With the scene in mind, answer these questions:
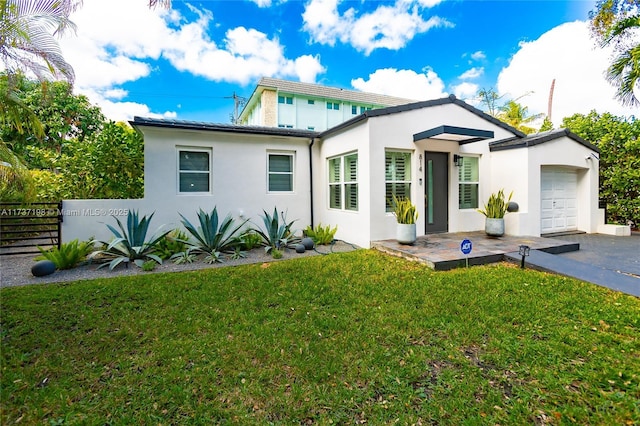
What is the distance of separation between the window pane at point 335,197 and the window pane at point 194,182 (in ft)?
12.8

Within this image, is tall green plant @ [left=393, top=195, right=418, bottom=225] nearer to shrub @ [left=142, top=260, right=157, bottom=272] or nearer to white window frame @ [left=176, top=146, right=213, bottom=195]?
white window frame @ [left=176, top=146, right=213, bottom=195]

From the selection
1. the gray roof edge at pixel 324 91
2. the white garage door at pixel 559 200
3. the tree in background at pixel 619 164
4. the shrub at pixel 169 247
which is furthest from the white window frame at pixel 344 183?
the gray roof edge at pixel 324 91

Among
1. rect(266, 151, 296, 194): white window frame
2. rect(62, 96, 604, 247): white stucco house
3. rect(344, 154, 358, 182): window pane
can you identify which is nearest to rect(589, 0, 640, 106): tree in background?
rect(62, 96, 604, 247): white stucco house

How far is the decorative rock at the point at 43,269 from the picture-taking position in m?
5.25

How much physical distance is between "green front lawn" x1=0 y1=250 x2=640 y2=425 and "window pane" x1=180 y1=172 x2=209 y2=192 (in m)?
4.12

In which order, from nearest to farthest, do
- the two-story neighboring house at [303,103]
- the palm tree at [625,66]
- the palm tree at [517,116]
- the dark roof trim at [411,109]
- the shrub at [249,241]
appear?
the dark roof trim at [411,109] < the palm tree at [625,66] < the shrub at [249,241] < the palm tree at [517,116] < the two-story neighboring house at [303,103]

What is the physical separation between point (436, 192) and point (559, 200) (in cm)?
451

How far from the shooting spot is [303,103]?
23594 millimetres

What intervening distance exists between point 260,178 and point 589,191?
10.9m

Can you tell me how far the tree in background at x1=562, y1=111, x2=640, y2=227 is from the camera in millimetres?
9336

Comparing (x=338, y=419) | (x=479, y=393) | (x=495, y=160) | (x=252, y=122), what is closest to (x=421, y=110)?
(x=495, y=160)

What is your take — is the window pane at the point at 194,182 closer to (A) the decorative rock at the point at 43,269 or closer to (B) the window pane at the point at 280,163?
(B) the window pane at the point at 280,163

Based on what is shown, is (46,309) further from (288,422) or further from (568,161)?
(568,161)

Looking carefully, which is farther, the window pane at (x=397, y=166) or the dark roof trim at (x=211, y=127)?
the window pane at (x=397, y=166)
